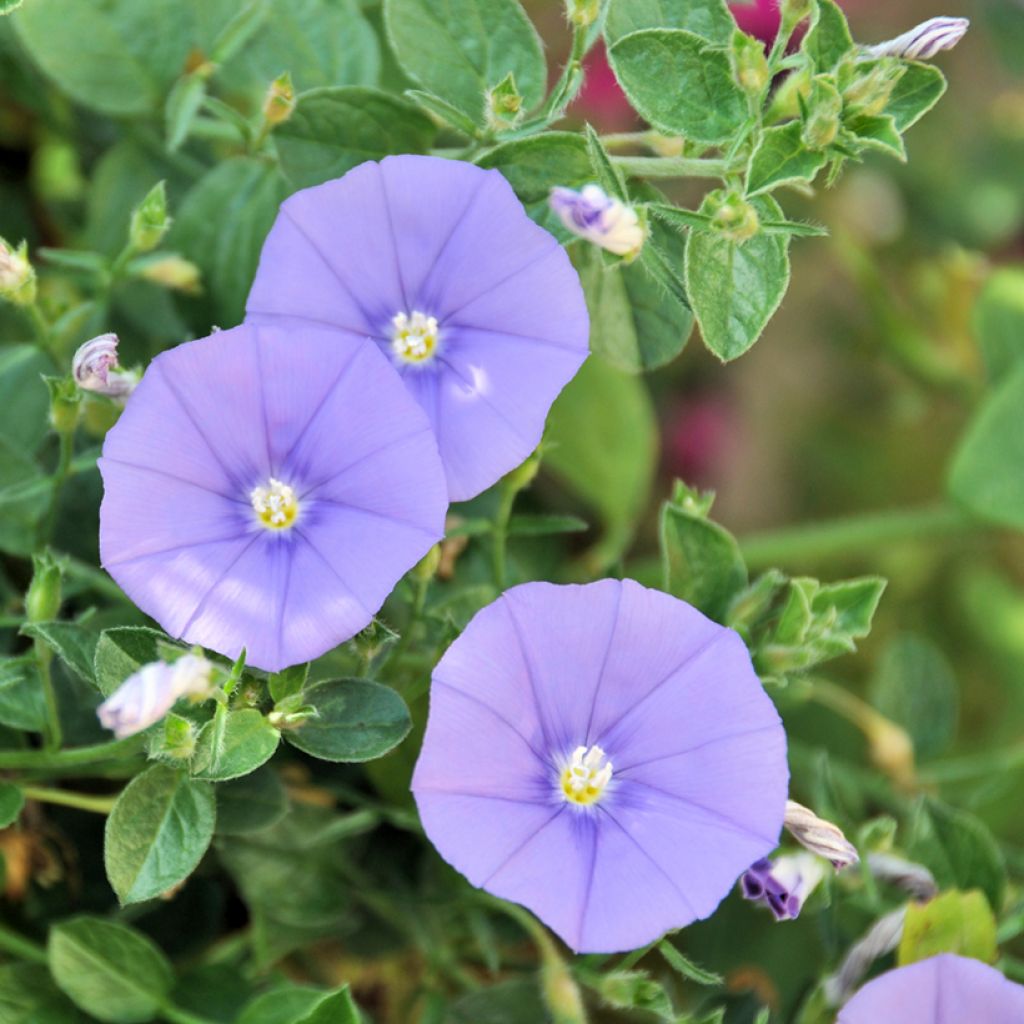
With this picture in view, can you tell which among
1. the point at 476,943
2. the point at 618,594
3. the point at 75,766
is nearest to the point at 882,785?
the point at 476,943

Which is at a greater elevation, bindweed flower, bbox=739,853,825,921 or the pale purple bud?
the pale purple bud

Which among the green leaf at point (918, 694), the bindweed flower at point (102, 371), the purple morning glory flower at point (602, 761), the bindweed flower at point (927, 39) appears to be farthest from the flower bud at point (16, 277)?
the green leaf at point (918, 694)

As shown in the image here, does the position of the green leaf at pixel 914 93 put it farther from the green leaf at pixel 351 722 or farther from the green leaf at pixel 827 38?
the green leaf at pixel 351 722

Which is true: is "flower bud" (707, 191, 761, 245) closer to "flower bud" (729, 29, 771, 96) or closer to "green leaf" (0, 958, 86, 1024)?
"flower bud" (729, 29, 771, 96)

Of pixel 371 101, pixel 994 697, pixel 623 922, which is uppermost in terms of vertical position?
pixel 371 101

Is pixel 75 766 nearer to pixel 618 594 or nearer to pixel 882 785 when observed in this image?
pixel 618 594

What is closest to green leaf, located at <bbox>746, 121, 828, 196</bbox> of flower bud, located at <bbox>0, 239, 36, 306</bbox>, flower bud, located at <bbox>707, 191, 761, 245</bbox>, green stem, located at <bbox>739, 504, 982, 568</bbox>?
flower bud, located at <bbox>707, 191, 761, 245</bbox>
